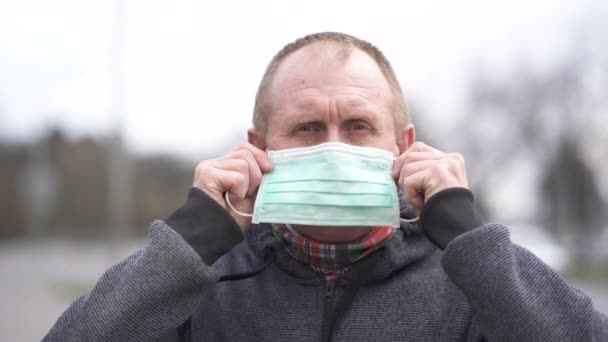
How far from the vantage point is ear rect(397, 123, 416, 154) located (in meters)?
2.63

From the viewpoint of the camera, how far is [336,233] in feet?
7.80

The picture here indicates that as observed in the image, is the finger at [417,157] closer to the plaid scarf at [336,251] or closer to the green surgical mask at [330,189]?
the green surgical mask at [330,189]

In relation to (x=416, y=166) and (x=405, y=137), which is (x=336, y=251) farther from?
(x=405, y=137)

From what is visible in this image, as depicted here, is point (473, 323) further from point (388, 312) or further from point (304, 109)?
point (304, 109)

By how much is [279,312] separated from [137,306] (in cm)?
52

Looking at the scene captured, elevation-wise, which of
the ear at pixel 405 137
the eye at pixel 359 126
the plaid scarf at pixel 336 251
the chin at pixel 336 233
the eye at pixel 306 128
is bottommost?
the plaid scarf at pixel 336 251

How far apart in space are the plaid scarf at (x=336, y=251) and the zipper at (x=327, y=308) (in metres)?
0.04

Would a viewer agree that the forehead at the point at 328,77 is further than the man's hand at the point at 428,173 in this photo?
Yes

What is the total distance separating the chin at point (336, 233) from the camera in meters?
2.37

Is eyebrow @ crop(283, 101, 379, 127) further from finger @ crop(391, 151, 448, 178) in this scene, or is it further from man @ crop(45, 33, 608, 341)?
finger @ crop(391, 151, 448, 178)

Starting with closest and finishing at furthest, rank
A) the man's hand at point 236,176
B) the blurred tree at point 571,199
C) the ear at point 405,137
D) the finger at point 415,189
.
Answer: the finger at point 415,189, the man's hand at point 236,176, the ear at point 405,137, the blurred tree at point 571,199

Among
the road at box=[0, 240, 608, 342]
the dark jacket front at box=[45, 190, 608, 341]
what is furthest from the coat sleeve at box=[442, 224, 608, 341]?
the road at box=[0, 240, 608, 342]

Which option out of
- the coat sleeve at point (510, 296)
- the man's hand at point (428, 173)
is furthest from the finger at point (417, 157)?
the coat sleeve at point (510, 296)

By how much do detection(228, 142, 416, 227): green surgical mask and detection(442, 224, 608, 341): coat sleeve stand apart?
401mm
